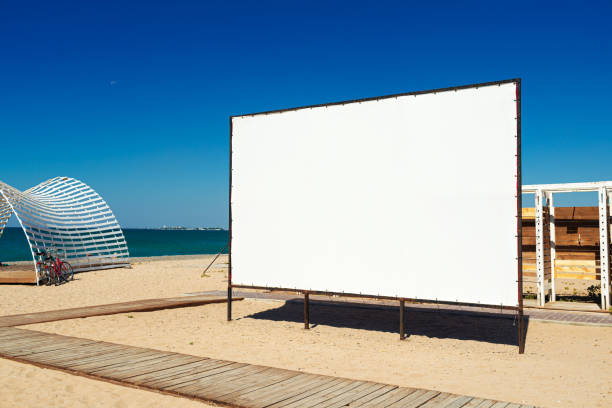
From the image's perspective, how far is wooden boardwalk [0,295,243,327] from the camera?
35.9 ft

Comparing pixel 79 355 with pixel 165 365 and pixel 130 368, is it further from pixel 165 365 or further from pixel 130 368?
pixel 165 365

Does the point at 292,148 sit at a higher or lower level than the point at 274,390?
higher

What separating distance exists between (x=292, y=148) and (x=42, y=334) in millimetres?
5847

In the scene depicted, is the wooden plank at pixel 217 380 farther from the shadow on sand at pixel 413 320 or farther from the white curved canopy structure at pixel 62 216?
the white curved canopy structure at pixel 62 216

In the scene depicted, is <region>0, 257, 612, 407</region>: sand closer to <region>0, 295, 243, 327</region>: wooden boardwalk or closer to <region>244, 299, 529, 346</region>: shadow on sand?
<region>244, 299, 529, 346</region>: shadow on sand

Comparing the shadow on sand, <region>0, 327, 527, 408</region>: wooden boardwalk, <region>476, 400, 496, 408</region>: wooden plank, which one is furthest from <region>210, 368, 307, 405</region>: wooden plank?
the shadow on sand

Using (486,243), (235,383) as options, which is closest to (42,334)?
(235,383)

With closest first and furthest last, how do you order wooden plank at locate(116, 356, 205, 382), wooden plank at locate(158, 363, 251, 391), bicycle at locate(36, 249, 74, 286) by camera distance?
wooden plank at locate(158, 363, 251, 391) < wooden plank at locate(116, 356, 205, 382) < bicycle at locate(36, 249, 74, 286)

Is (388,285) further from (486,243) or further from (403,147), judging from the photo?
(403,147)

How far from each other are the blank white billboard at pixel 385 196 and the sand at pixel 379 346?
102cm

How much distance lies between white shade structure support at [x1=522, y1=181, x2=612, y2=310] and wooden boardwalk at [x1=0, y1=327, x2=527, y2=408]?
922cm

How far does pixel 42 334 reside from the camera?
9.27 metres

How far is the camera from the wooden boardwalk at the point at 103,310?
10.9 metres

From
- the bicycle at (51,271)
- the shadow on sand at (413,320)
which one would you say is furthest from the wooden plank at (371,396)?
the bicycle at (51,271)
